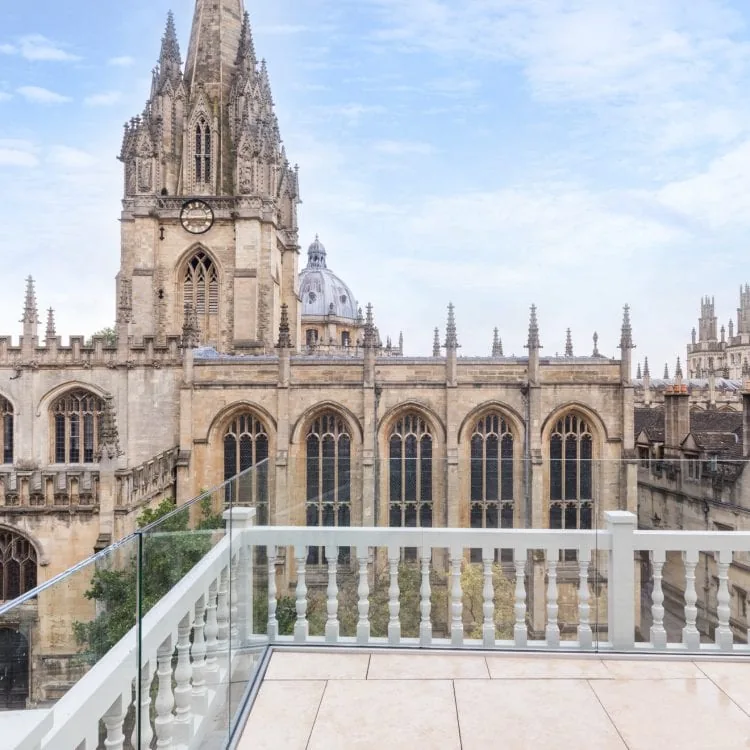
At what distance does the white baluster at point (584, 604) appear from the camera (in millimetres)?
6383

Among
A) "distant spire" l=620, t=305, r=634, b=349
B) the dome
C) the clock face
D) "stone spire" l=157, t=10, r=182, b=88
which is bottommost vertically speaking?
"distant spire" l=620, t=305, r=634, b=349

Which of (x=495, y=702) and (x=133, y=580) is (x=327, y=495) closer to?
(x=495, y=702)

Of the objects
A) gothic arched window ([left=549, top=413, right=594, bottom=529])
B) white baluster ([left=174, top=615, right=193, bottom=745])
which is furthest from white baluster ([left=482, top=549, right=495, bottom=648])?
white baluster ([left=174, top=615, right=193, bottom=745])

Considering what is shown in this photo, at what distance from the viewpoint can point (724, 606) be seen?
20.9 ft

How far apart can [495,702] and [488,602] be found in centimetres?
115

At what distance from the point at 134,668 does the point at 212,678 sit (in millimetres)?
1448

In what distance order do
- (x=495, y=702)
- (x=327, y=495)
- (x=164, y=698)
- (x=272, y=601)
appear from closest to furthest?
(x=164, y=698), (x=495, y=702), (x=272, y=601), (x=327, y=495)

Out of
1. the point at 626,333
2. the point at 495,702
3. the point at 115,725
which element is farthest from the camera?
the point at 626,333

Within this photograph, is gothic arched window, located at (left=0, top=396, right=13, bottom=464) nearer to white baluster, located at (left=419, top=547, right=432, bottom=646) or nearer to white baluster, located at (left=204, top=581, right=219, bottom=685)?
white baluster, located at (left=419, top=547, right=432, bottom=646)

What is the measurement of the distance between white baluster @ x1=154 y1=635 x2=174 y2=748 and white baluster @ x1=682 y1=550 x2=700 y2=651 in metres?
4.94

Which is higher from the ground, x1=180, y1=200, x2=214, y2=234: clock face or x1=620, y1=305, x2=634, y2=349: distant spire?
x1=180, y1=200, x2=214, y2=234: clock face

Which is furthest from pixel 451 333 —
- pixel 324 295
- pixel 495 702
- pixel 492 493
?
pixel 324 295

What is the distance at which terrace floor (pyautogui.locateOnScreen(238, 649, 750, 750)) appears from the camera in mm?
4852

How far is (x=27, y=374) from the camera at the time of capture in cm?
2472
